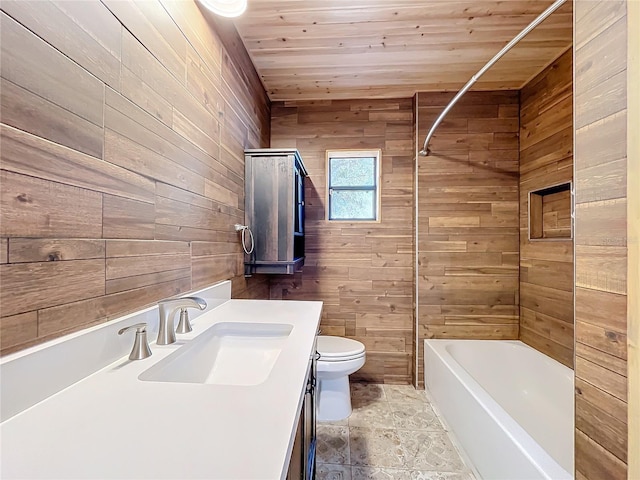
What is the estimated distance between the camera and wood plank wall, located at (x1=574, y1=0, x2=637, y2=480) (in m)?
0.66

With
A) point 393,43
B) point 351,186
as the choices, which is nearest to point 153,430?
point 393,43

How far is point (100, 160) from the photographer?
777mm

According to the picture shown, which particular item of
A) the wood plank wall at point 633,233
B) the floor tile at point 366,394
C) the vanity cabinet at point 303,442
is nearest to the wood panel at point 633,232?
the wood plank wall at point 633,233

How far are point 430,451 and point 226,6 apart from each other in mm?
2530

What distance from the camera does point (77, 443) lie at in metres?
0.49

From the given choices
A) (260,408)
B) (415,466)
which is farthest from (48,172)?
(415,466)

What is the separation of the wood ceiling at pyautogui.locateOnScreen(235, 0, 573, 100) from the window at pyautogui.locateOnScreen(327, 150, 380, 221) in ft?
1.94

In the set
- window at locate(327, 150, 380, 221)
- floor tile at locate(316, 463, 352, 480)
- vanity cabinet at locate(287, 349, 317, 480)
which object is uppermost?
window at locate(327, 150, 380, 221)

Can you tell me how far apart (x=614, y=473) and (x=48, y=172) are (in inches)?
57.7

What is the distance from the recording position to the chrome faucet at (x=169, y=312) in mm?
947

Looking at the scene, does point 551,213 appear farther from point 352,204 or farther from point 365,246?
point 352,204

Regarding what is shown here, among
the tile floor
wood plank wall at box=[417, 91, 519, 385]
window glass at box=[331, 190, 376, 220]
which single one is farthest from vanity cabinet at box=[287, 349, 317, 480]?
window glass at box=[331, 190, 376, 220]

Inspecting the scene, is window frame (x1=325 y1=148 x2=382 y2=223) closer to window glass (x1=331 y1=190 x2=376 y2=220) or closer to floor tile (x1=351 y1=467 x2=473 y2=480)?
window glass (x1=331 y1=190 x2=376 y2=220)

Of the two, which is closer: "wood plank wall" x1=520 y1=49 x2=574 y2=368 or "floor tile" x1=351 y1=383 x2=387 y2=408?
"wood plank wall" x1=520 y1=49 x2=574 y2=368
